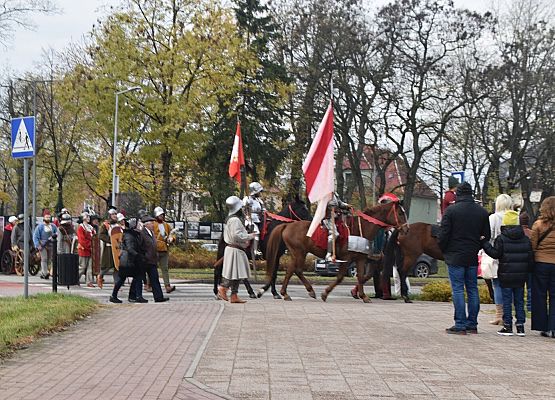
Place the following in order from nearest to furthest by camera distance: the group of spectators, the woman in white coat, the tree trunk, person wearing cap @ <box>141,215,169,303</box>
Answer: the group of spectators < the woman in white coat < person wearing cap @ <box>141,215,169,303</box> < the tree trunk

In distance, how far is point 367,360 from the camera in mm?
9562

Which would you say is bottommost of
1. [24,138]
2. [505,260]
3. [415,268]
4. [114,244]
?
[415,268]

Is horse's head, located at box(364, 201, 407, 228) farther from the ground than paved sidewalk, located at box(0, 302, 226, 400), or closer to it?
farther from the ground

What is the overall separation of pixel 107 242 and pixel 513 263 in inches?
471

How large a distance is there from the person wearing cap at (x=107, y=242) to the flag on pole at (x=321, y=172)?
5925 mm

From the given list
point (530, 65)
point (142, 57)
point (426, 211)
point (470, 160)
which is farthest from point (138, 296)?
point (426, 211)

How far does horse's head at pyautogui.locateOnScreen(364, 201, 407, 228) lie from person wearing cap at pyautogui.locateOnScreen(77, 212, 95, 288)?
326 inches

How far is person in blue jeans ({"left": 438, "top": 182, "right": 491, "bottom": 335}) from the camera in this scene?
12.1 metres

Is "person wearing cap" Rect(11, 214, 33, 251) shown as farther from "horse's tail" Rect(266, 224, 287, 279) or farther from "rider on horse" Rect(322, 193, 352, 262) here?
"rider on horse" Rect(322, 193, 352, 262)

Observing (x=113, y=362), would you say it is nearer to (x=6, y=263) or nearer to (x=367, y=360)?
(x=367, y=360)

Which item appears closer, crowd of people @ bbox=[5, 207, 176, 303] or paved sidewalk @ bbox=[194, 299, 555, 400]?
paved sidewalk @ bbox=[194, 299, 555, 400]

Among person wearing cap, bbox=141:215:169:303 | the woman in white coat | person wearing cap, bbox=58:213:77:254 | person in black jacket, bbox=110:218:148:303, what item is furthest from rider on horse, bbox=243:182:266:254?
person wearing cap, bbox=58:213:77:254

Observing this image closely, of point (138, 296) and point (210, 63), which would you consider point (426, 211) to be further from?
point (138, 296)

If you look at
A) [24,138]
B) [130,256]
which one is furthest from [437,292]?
[24,138]
